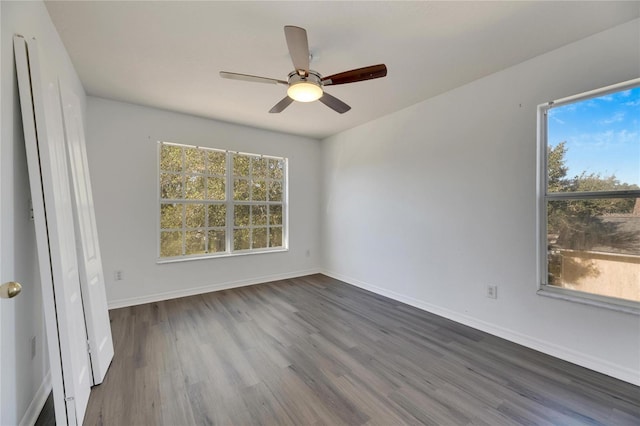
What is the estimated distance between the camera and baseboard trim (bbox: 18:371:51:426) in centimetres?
142

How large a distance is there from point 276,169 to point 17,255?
3581mm

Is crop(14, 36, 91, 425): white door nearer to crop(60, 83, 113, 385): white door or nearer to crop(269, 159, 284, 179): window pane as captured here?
crop(60, 83, 113, 385): white door

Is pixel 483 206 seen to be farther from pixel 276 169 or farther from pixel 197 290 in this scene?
pixel 197 290

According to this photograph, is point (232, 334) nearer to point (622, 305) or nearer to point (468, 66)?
point (622, 305)

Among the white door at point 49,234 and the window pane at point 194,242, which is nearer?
the white door at point 49,234

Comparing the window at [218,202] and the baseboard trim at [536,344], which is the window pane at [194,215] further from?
the baseboard trim at [536,344]

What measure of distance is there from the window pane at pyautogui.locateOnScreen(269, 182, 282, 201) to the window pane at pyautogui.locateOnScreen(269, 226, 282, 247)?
53cm

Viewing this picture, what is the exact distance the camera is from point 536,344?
7.67 feet

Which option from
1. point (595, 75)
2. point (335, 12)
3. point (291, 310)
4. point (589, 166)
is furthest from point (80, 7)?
point (589, 166)

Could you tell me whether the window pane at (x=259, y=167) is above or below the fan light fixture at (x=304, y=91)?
below

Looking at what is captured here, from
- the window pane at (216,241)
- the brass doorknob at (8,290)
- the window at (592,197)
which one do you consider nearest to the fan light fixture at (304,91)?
the brass doorknob at (8,290)

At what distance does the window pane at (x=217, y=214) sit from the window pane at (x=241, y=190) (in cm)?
27

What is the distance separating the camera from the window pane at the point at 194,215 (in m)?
3.84

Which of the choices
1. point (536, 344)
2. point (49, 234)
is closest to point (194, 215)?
point (49, 234)
